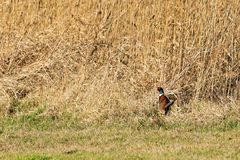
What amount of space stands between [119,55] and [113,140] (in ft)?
9.25

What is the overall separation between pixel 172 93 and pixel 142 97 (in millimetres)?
481

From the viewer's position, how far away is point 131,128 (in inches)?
373

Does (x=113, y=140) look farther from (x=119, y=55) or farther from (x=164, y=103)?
(x=119, y=55)

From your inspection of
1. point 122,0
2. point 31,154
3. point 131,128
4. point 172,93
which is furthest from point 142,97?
point 31,154

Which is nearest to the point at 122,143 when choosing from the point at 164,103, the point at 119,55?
the point at 164,103

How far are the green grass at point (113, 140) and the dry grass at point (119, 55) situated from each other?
633 mm

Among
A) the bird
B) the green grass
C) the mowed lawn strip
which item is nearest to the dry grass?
the bird

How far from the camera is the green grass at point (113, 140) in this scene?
7.87 m

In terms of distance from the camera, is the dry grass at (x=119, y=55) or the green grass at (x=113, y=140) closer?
the green grass at (x=113, y=140)

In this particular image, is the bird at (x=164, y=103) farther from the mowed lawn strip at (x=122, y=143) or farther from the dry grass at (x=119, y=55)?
the mowed lawn strip at (x=122, y=143)

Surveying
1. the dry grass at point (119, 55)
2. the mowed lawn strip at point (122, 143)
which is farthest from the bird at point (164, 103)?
the mowed lawn strip at point (122, 143)

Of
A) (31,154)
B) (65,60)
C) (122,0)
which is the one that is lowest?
(31,154)

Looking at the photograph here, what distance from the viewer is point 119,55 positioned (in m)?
11.3

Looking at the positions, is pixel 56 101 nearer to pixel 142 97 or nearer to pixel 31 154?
pixel 142 97
